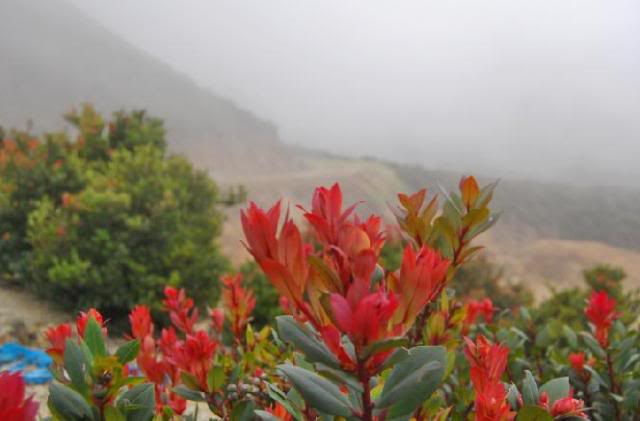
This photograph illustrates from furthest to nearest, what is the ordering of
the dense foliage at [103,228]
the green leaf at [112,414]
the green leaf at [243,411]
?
the dense foliage at [103,228], the green leaf at [243,411], the green leaf at [112,414]

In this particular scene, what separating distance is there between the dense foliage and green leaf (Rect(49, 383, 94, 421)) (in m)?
4.74

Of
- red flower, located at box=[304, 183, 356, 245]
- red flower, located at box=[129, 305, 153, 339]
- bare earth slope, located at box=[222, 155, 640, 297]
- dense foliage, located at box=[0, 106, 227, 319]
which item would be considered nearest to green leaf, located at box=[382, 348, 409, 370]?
red flower, located at box=[304, 183, 356, 245]

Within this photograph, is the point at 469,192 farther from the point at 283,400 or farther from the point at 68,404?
the point at 68,404

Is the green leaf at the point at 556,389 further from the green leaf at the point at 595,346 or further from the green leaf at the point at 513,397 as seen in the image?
the green leaf at the point at 595,346

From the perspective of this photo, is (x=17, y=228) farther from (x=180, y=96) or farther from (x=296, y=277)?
(x=180, y=96)

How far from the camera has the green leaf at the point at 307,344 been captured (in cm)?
50

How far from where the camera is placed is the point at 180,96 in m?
34.7

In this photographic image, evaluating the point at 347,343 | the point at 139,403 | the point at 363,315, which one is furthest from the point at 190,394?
the point at 363,315

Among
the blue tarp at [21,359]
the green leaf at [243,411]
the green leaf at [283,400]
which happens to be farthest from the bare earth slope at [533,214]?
the green leaf at [283,400]

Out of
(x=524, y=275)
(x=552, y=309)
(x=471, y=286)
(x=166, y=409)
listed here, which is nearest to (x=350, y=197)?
(x=524, y=275)

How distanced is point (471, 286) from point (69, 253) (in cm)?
536

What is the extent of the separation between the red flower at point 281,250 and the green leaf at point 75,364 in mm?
281

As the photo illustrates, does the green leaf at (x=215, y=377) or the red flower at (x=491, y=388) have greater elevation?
the red flower at (x=491, y=388)

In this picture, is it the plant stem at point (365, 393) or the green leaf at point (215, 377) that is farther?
the green leaf at point (215, 377)
